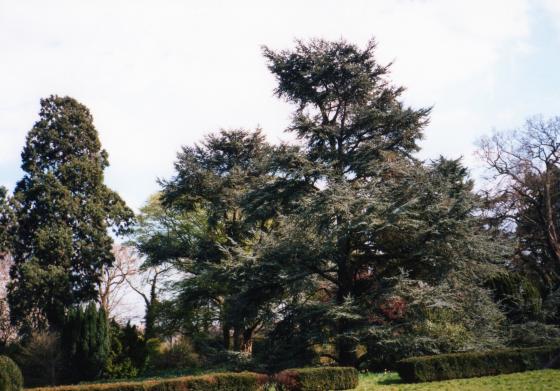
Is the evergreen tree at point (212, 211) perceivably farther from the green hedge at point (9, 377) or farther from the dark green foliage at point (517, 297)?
the green hedge at point (9, 377)

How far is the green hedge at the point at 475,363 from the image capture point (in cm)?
1541

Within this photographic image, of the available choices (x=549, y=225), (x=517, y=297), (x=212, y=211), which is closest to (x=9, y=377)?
(x=212, y=211)

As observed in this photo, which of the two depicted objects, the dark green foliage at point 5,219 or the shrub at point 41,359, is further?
the dark green foliage at point 5,219

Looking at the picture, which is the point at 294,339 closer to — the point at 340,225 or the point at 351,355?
the point at 351,355

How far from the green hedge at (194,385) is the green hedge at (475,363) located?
4228 millimetres

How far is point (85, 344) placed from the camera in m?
28.9

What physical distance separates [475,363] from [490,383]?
4.92 ft

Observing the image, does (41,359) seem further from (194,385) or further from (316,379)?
(316,379)

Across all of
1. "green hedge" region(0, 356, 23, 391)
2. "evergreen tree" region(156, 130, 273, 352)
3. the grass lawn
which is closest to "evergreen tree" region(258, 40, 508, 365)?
the grass lawn

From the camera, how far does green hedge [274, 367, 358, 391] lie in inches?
567

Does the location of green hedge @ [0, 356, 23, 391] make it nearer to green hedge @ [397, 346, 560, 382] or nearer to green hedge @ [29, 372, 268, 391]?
green hedge @ [29, 372, 268, 391]

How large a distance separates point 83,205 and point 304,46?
1757cm

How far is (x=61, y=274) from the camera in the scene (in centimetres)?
3002

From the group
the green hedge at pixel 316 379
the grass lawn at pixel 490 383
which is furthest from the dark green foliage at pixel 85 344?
the grass lawn at pixel 490 383
